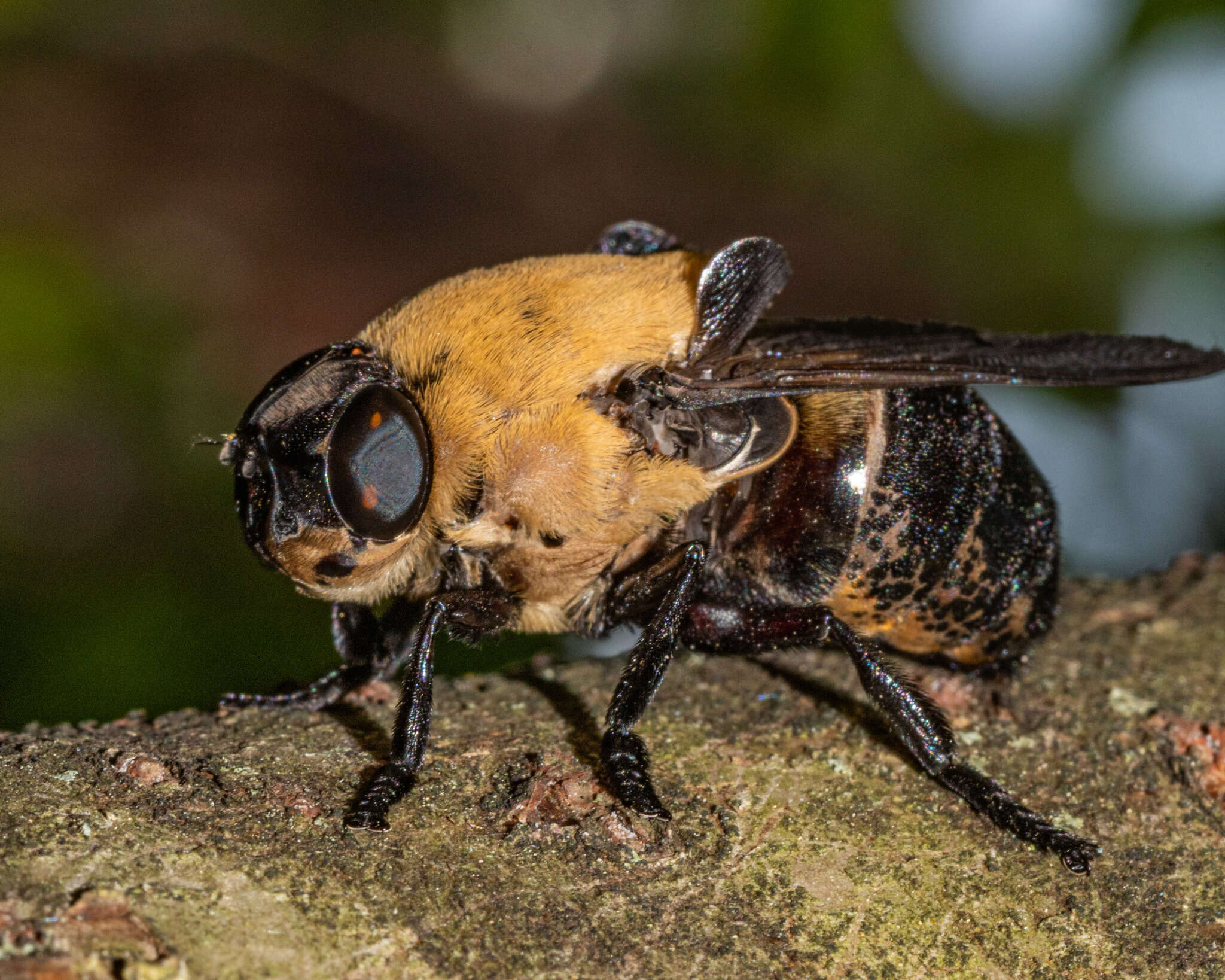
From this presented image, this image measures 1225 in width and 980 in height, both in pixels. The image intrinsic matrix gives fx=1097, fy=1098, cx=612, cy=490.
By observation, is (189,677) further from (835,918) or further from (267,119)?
(267,119)

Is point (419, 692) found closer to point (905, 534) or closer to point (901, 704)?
point (901, 704)

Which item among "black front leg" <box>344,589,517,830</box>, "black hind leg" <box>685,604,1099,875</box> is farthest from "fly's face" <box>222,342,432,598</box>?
"black hind leg" <box>685,604,1099,875</box>

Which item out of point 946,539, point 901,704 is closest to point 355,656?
point 901,704

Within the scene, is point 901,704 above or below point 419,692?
above

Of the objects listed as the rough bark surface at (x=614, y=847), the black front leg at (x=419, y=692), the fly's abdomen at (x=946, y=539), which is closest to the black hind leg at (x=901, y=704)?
the rough bark surface at (x=614, y=847)

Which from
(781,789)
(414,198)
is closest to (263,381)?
(414,198)

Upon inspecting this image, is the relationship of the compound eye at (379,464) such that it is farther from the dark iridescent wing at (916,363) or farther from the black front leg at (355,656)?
the dark iridescent wing at (916,363)
